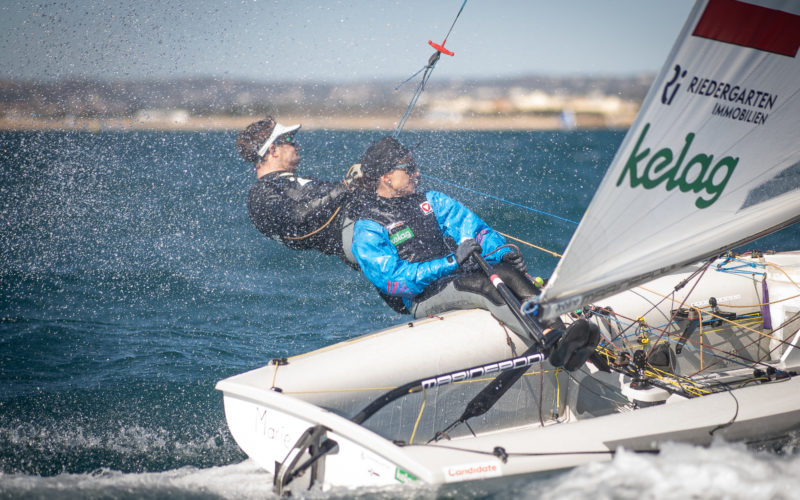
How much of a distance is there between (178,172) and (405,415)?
1269 cm

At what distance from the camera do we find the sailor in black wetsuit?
3.72 metres

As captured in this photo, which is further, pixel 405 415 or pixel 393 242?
pixel 393 242

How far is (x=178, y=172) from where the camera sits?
14.3 meters

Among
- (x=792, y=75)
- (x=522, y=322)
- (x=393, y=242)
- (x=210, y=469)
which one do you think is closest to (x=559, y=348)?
(x=522, y=322)

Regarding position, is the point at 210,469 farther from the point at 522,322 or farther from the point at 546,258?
the point at 546,258

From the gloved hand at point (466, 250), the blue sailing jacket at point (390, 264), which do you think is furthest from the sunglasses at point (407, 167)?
the gloved hand at point (466, 250)

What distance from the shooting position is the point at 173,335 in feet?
14.8

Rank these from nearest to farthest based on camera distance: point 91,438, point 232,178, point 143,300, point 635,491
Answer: point 635,491
point 91,438
point 143,300
point 232,178

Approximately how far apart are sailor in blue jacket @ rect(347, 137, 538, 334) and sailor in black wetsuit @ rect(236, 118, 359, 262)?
30 centimetres

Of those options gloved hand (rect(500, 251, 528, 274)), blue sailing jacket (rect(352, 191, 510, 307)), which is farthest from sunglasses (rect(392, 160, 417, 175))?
gloved hand (rect(500, 251, 528, 274))

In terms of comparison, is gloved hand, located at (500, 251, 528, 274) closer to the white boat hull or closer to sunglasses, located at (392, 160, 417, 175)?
the white boat hull

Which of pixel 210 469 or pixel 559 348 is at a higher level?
pixel 559 348

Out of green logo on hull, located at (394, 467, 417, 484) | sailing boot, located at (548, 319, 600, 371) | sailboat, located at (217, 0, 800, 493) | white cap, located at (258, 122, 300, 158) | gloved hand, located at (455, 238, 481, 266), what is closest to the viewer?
green logo on hull, located at (394, 467, 417, 484)

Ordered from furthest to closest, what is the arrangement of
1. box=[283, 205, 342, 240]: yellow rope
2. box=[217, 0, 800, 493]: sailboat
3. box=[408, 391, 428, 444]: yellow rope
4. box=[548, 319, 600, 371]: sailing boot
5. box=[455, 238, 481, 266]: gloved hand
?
1. box=[283, 205, 342, 240]: yellow rope
2. box=[455, 238, 481, 266]: gloved hand
3. box=[408, 391, 428, 444]: yellow rope
4. box=[548, 319, 600, 371]: sailing boot
5. box=[217, 0, 800, 493]: sailboat
